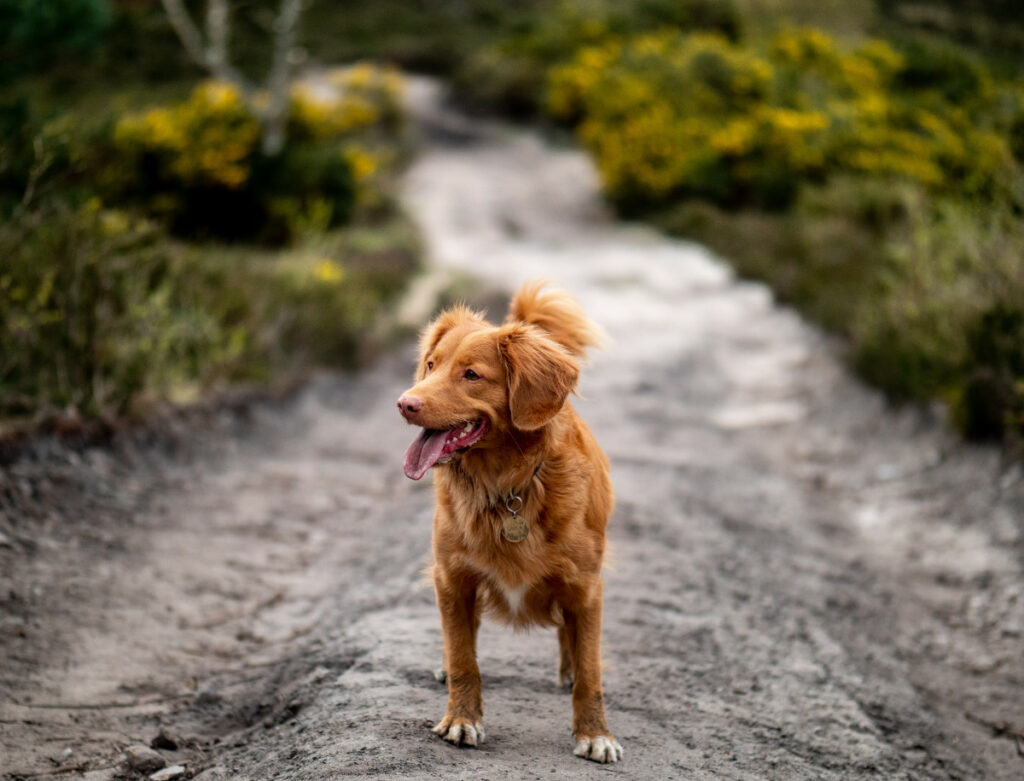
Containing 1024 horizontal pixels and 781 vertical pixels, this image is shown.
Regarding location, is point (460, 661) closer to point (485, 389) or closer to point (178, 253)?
point (485, 389)

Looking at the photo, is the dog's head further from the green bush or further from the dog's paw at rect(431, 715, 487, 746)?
the green bush

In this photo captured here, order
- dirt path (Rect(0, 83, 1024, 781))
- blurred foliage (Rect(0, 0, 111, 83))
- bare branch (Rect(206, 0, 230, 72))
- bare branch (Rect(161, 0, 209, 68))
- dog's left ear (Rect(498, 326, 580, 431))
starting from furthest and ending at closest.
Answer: bare branch (Rect(161, 0, 209, 68)) → bare branch (Rect(206, 0, 230, 72)) → blurred foliage (Rect(0, 0, 111, 83)) → dirt path (Rect(0, 83, 1024, 781)) → dog's left ear (Rect(498, 326, 580, 431))

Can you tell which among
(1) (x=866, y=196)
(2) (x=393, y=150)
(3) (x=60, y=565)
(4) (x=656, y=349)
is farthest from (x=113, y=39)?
(3) (x=60, y=565)

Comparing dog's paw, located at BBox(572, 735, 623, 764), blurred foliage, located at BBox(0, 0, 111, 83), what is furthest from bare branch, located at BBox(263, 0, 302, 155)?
dog's paw, located at BBox(572, 735, 623, 764)

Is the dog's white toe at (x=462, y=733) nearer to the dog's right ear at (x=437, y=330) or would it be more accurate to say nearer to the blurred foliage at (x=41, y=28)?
the dog's right ear at (x=437, y=330)

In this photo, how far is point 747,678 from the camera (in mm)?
3787

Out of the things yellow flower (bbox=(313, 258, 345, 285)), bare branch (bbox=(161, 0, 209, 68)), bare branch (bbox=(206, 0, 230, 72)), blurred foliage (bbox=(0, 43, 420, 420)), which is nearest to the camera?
blurred foliage (bbox=(0, 43, 420, 420))

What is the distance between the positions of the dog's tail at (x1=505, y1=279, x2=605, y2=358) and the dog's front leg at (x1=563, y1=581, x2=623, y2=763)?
1.11 meters

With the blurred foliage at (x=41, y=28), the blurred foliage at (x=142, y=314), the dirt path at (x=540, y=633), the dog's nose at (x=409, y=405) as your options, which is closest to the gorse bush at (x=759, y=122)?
the dirt path at (x=540, y=633)

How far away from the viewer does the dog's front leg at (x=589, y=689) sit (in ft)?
9.56

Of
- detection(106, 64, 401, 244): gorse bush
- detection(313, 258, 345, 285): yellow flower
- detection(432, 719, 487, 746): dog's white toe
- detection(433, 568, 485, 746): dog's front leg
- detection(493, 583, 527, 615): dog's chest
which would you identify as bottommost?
detection(432, 719, 487, 746): dog's white toe

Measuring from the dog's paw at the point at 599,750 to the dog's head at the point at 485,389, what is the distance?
3.62 feet

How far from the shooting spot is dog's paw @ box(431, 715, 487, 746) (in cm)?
289

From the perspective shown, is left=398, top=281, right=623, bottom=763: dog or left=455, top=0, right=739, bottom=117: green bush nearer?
left=398, top=281, right=623, bottom=763: dog
